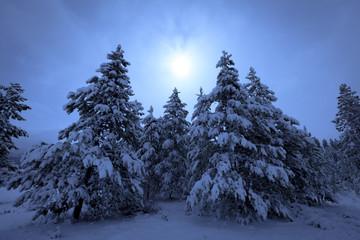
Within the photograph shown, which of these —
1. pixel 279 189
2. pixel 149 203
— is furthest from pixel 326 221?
pixel 149 203

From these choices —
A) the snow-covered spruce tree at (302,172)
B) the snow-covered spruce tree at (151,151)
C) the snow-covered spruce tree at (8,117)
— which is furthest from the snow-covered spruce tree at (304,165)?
the snow-covered spruce tree at (8,117)

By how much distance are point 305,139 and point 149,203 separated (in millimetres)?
12159

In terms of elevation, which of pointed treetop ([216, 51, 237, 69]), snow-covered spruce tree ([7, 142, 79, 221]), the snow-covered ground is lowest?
the snow-covered ground

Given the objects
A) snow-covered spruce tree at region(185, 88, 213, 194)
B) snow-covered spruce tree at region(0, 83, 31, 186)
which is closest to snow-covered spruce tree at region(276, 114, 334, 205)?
snow-covered spruce tree at region(185, 88, 213, 194)

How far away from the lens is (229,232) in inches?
270

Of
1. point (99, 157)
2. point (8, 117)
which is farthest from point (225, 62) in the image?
point (8, 117)

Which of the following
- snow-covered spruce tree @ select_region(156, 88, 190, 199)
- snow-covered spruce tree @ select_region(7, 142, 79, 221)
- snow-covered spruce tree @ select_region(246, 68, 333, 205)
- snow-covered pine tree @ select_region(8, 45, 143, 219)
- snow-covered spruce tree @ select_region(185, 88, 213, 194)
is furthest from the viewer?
snow-covered spruce tree @ select_region(156, 88, 190, 199)

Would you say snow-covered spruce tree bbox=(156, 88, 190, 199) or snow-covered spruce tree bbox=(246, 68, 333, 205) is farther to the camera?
snow-covered spruce tree bbox=(156, 88, 190, 199)

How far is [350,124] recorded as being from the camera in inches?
757

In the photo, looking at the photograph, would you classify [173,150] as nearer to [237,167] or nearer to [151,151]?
[151,151]

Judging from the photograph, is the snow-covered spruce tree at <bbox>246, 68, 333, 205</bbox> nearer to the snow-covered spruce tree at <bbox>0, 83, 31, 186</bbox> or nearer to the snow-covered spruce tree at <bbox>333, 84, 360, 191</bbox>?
the snow-covered spruce tree at <bbox>333, 84, 360, 191</bbox>

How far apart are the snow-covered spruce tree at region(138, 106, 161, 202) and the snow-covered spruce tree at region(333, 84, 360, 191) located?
2094cm

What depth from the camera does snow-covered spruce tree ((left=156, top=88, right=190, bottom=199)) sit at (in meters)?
16.6

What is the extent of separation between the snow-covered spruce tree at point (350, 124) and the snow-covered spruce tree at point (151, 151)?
20.9 meters
